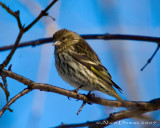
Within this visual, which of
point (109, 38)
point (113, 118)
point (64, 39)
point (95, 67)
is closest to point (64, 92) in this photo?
point (113, 118)

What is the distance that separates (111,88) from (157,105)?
0.96 meters

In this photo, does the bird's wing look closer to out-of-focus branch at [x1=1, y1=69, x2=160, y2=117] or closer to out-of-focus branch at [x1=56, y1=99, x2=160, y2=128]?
out-of-focus branch at [x1=1, y1=69, x2=160, y2=117]

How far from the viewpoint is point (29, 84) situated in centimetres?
262

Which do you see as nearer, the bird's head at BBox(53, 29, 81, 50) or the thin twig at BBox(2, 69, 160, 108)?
the thin twig at BBox(2, 69, 160, 108)

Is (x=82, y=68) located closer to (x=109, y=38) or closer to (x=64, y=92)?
(x=109, y=38)

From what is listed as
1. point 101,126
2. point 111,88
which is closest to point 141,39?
point 111,88

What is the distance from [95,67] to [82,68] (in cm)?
27

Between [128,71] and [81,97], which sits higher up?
[81,97]

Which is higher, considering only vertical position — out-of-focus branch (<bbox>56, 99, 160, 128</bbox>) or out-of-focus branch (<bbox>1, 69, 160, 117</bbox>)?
out-of-focus branch (<bbox>1, 69, 160, 117</bbox>)

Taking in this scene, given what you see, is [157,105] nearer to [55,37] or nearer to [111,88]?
[111,88]

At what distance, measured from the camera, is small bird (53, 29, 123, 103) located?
4355 millimetres

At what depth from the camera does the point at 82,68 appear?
4582 mm

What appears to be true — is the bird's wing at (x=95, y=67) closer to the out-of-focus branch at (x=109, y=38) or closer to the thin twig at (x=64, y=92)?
the out-of-focus branch at (x=109, y=38)

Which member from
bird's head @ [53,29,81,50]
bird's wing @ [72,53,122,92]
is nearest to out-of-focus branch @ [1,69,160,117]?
bird's wing @ [72,53,122,92]
